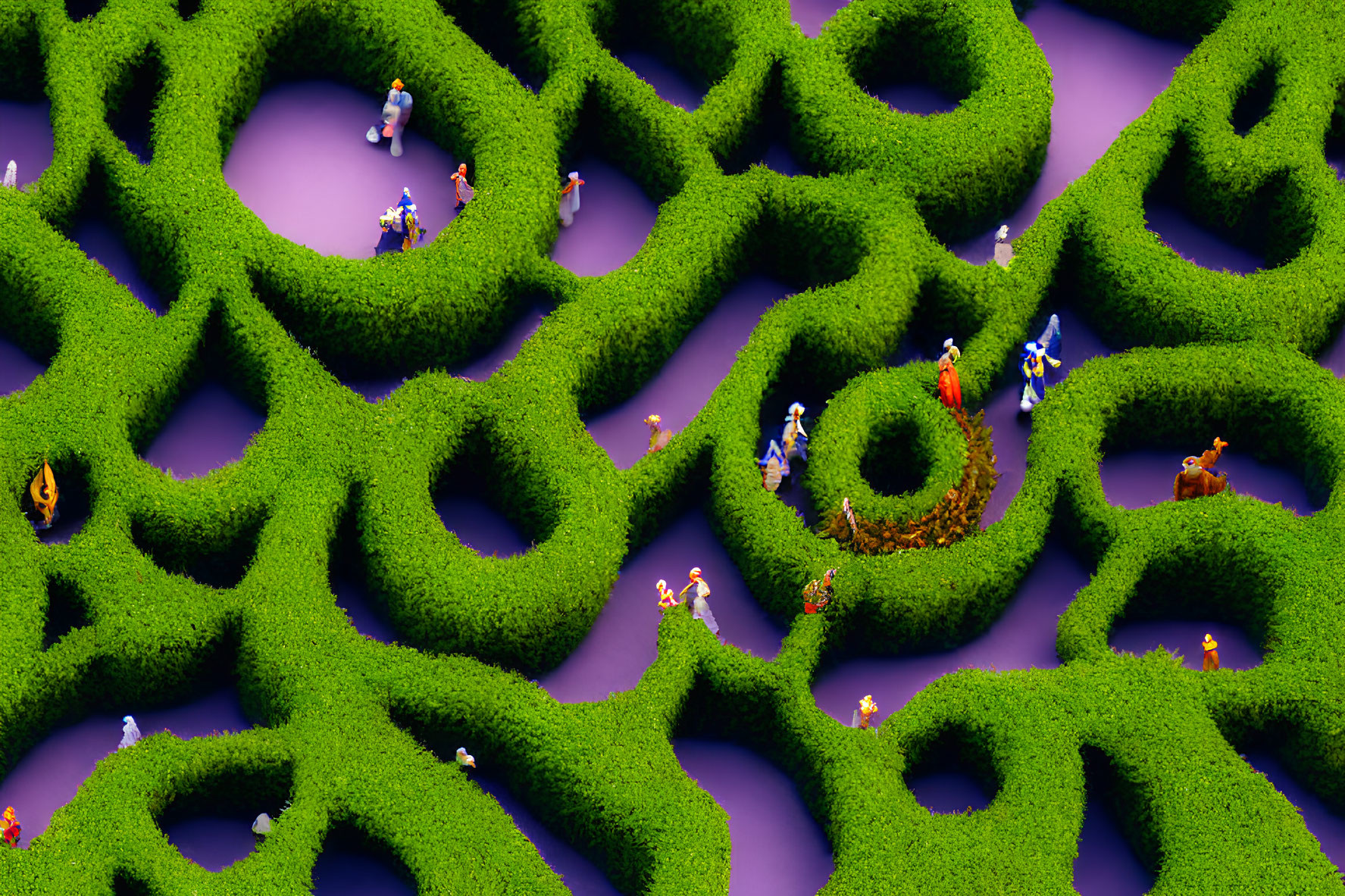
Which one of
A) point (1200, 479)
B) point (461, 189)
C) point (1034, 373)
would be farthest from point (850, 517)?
point (461, 189)

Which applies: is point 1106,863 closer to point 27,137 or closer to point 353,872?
point 353,872

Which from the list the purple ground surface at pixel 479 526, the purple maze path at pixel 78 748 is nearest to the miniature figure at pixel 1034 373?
the purple ground surface at pixel 479 526

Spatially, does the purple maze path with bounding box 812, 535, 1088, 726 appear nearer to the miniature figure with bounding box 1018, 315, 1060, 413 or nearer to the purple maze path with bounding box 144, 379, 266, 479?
the miniature figure with bounding box 1018, 315, 1060, 413

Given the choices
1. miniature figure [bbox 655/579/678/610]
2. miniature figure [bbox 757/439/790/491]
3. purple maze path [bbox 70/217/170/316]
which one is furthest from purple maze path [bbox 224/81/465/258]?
miniature figure [bbox 655/579/678/610]

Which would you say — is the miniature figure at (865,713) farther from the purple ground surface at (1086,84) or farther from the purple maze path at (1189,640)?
the purple ground surface at (1086,84)

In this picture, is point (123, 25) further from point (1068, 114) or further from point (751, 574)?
point (1068, 114)
